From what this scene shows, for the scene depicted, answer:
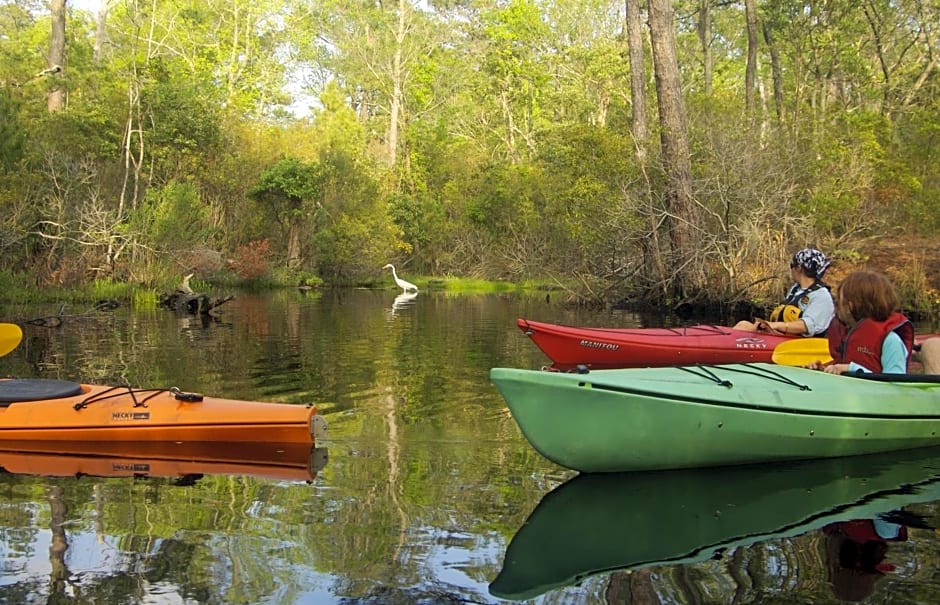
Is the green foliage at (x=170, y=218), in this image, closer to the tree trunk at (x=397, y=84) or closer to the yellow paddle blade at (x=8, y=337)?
the yellow paddle blade at (x=8, y=337)

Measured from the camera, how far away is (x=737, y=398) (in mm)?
5195

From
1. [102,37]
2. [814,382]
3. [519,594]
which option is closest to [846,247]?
[814,382]

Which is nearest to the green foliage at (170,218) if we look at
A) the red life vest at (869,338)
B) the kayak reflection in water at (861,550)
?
the red life vest at (869,338)

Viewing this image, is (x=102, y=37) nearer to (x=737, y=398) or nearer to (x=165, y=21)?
(x=165, y=21)

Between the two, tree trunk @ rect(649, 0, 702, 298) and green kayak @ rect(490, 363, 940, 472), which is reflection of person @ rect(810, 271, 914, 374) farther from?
tree trunk @ rect(649, 0, 702, 298)

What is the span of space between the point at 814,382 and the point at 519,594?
9.08 ft

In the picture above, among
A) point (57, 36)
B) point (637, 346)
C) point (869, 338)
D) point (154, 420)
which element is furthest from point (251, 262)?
point (869, 338)

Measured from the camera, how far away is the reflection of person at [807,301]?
7.64m

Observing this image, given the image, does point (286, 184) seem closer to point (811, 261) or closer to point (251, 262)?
point (251, 262)

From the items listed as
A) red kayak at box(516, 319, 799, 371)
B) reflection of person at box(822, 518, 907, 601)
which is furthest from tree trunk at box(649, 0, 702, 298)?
reflection of person at box(822, 518, 907, 601)

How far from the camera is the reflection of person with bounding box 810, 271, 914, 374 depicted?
18.4 feet

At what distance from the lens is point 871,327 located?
5.89m

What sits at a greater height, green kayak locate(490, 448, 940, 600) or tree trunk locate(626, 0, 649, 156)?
tree trunk locate(626, 0, 649, 156)

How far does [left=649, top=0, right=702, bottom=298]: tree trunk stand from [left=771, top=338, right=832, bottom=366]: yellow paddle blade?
8.12m
